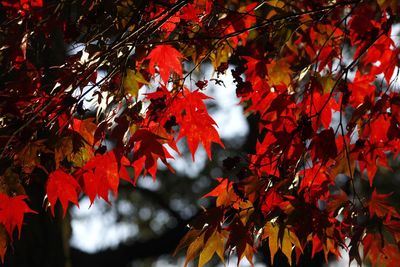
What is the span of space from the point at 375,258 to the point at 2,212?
1.37 meters

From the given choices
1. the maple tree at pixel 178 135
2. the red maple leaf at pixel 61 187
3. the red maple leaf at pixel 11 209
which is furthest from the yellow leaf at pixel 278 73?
the red maple leaf at pixel 11 209

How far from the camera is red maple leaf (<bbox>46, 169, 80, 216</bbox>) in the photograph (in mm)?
2195

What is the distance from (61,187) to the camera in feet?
7.29

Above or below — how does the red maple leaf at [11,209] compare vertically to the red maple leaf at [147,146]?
below

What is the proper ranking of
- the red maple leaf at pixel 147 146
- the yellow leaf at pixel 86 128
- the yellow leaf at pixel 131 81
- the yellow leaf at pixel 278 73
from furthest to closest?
the yellow leaf at pixel 278 73
the yellow leaf at pixel 86 128
the yellow leaf at pixel 131 81
the red maple leaf at pixel 147 146

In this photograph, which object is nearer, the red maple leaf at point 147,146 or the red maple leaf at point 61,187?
the red maple leaf at point 147,146

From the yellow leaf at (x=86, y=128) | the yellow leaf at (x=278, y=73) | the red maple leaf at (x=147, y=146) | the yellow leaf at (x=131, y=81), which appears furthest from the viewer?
the yellow leaf at (x=278, y=73)

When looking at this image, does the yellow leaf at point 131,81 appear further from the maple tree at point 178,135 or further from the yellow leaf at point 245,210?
the yellow leaf at point 245,210

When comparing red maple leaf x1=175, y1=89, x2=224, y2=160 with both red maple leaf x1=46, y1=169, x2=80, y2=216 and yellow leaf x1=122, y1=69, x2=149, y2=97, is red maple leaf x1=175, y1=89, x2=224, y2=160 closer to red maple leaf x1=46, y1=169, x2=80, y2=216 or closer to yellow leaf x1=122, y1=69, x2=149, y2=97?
yellow leaf x1=122, y1=69, x2=149, y2=97

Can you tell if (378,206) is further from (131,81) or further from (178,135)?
(131,81)

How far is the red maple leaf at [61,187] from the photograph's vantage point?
2195 mm

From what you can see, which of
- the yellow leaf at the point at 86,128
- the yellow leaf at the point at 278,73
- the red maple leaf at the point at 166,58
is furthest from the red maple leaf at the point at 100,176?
the yellow leaf at the point at 278,73

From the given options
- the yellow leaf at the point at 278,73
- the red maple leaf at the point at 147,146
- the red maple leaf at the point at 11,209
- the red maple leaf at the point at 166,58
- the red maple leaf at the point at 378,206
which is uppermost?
the red maple leaf at the point at 166,58

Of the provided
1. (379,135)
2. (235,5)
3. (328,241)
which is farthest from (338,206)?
(235,5)
